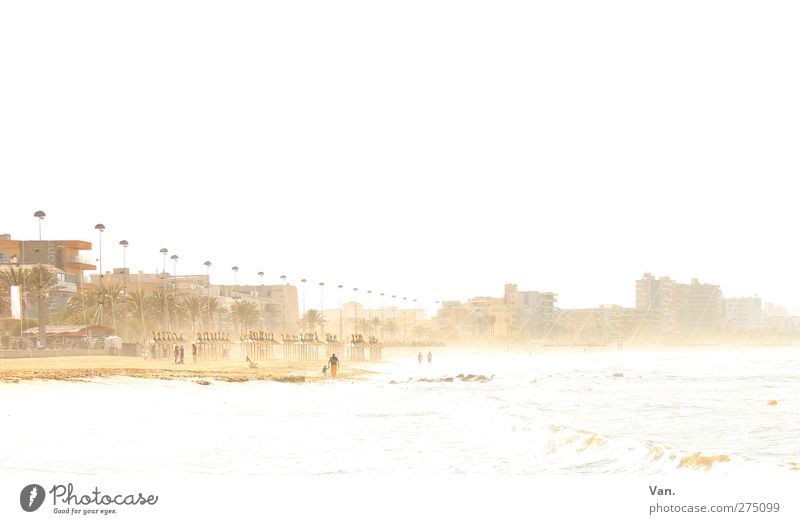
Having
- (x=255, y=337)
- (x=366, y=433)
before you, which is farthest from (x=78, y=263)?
(x=366, y=433)

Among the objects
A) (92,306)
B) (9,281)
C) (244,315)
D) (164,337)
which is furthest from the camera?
(244,315)

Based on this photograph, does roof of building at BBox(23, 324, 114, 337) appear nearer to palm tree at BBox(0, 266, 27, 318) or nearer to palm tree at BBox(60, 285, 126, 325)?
palm tree at BBox(0, 266, 27, 318)

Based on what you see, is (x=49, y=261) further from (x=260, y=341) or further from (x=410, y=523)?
(x=410, y=523)

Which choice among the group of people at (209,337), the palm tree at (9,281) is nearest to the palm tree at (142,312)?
the palm tree at (9,281)

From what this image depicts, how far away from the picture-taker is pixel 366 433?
22844 millimetres

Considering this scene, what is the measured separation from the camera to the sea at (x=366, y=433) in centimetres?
1684

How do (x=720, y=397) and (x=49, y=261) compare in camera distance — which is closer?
(x=720, y=397)

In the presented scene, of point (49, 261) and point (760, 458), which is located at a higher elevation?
point (49, 261)

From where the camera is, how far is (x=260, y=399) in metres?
35.1

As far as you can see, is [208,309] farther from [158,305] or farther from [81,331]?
[81,331]

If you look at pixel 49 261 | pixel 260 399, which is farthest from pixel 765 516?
pixel 49 261

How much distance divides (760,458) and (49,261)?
116154mm

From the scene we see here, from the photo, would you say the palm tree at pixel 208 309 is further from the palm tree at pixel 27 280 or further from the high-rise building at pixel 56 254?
the palm tree at pixel 27 280

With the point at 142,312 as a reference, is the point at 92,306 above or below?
above
